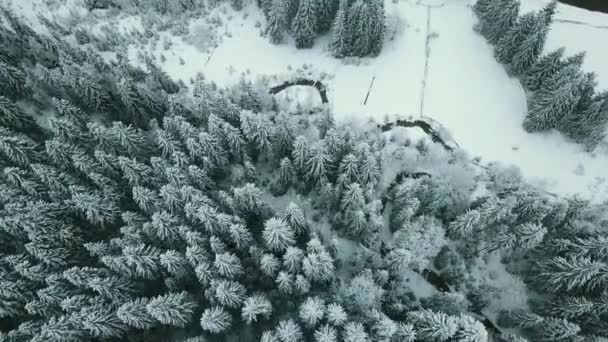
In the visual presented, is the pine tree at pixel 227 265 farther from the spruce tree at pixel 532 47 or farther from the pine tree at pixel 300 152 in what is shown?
the spruce tree at pixel 532 47

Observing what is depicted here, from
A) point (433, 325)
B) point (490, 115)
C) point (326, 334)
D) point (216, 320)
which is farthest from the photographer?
point (490, 115)

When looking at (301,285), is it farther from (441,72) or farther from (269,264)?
(441,72)

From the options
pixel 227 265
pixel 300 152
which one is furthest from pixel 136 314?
pixel 300 152

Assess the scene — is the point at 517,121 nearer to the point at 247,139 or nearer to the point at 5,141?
the point at 247,139

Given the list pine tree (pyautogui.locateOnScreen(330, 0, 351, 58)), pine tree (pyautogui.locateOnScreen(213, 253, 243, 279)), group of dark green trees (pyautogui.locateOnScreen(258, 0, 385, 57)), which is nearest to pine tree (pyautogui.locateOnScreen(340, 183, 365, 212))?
pine tree (pyautogui.locateOnScreen(213, 253, 243, 279))

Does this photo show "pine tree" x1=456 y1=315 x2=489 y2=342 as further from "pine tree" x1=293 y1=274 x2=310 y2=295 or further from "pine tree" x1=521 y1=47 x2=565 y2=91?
"pine tree" x1=521 y1=47 x2=565 y2=91

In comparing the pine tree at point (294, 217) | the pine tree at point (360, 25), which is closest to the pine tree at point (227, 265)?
the pine tree at point (294, 217)
